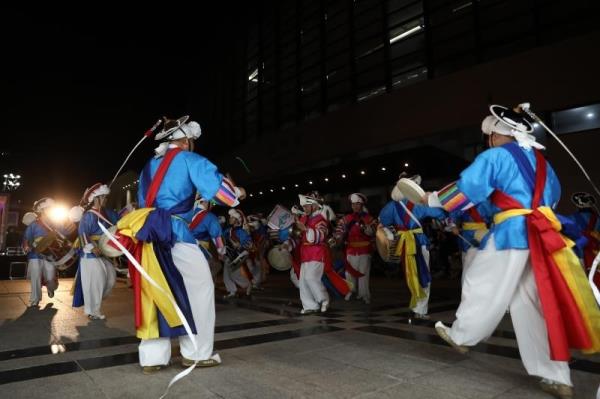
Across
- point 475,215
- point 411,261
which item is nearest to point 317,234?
point 411,261

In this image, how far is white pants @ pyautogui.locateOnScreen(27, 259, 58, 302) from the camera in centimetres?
635

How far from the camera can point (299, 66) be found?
17.9 meters

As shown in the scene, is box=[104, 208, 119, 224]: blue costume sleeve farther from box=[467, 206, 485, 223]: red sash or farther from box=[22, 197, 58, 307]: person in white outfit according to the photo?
box=[467, 206, 485, 223]: red sash

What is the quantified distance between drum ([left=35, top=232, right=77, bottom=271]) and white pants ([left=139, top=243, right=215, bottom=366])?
4.59m

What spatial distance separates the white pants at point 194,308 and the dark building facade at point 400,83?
392 cm

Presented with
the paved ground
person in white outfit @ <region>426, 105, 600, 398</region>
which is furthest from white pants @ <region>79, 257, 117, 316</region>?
person in white outfit @ <region>426, 105, 600, 398</region>

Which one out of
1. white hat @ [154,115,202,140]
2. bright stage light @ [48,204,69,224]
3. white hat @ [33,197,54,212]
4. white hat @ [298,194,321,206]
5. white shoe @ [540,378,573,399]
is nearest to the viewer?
white shoe @ [540,378,573,399]

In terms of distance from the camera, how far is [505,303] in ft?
7.81

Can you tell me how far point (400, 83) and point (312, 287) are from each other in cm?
1026

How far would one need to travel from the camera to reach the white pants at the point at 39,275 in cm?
635

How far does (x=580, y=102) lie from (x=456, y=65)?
12.8ft

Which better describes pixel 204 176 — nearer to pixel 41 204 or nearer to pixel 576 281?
pixel 576 281

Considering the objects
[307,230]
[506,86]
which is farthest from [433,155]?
[307,230]

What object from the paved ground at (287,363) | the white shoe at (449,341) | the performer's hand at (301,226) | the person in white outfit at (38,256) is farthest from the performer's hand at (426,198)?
the person in white outfit at (38,256)
